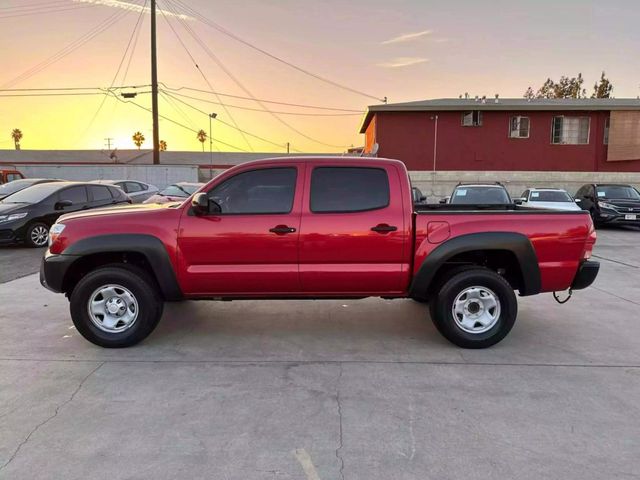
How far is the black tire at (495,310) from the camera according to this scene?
4.54 metres

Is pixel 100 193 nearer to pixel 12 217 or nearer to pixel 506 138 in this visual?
pixel 12 217

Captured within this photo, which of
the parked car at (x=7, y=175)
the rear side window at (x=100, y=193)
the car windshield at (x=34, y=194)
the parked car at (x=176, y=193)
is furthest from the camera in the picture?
the parked car at (x=7, y=175)

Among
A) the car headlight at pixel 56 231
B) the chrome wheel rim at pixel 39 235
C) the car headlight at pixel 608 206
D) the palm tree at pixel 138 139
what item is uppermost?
the palm tree at pixel 138 139

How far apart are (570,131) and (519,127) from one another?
114 inches

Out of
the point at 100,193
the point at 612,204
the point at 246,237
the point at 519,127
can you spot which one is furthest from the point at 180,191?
the point at 519,127

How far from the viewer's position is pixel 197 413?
132 inches

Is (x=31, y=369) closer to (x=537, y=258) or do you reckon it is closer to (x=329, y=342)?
(x=329, y=342)

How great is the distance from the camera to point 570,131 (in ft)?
84.0

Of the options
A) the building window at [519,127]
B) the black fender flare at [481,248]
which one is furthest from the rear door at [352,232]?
the building window at [519,127]

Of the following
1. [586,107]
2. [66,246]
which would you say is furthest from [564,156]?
[66,246]

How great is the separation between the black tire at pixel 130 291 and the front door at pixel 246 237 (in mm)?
390

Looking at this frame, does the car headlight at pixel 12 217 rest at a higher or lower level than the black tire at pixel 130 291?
higher

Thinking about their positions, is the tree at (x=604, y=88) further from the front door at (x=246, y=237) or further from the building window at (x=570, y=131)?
the front door at (x=246, y=237)

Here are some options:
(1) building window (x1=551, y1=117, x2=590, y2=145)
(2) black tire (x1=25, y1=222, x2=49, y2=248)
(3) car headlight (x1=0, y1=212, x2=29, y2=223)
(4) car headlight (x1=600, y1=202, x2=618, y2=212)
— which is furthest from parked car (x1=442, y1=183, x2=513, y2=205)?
(1) building window (x1=551, y1=117, x2=590, y2=145)
